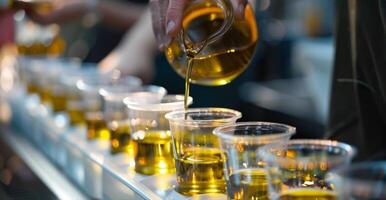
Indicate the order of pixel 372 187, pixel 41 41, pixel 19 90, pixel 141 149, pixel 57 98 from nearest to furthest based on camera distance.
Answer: pixel 372 187 → pixel 141 149 → pixel 57 98 → pixel 19 90 → pixel 41 41

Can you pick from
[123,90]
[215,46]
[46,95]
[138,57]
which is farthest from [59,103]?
[215,46]

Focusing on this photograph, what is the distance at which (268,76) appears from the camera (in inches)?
187

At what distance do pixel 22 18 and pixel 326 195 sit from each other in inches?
84.1

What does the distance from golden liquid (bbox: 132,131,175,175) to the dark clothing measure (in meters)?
0.36

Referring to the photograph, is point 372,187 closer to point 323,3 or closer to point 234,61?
point 234,61

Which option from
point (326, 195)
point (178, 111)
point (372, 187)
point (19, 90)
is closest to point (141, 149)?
point (178, 111)

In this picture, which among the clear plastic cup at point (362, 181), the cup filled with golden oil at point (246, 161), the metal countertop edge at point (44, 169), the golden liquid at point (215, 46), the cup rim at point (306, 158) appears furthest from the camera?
the metal countertop edge at point (44, 169)

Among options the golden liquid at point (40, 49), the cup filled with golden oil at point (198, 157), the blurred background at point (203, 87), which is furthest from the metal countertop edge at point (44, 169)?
the golden liquid at point (40, 49)

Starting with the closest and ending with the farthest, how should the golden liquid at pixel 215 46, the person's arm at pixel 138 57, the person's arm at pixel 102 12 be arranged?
the golden liquid at pixel 215 46
the person's arm at pixel 138 57
the person's arm at pixel 102 12

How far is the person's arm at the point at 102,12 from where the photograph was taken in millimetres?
2498

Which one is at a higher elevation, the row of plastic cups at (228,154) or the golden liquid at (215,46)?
the golden liquid at (215,46)

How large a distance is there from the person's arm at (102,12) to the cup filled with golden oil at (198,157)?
1.53 m

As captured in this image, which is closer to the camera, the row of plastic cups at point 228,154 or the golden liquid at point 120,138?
the row of plastic cups at point 228,154

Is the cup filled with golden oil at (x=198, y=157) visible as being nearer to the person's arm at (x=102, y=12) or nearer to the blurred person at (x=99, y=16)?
the blurred person at (x=99, y=16)
